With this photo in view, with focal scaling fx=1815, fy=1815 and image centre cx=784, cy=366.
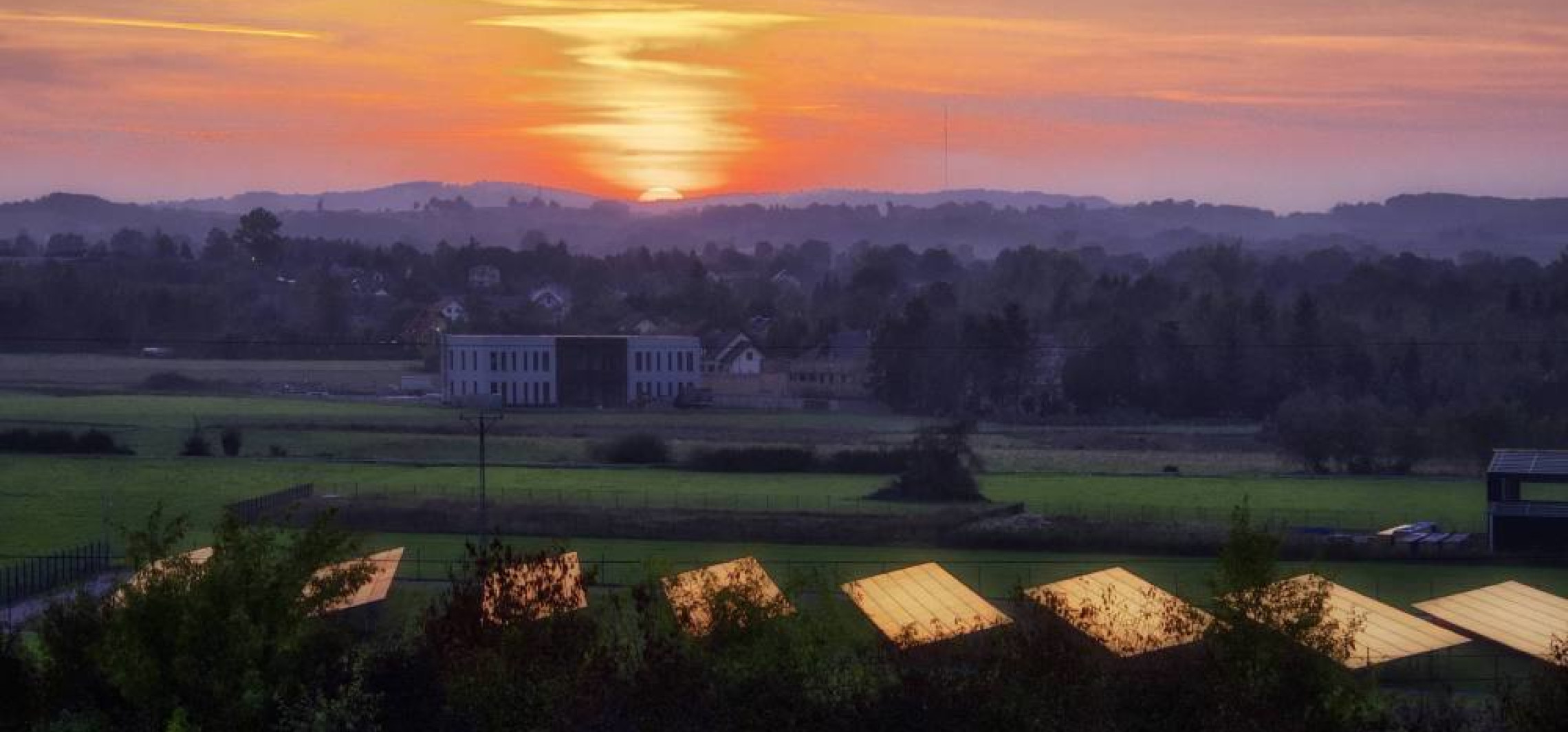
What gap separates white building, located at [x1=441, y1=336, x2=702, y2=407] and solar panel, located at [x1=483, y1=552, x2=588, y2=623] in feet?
85.3

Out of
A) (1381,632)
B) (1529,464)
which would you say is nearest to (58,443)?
(1529,464)

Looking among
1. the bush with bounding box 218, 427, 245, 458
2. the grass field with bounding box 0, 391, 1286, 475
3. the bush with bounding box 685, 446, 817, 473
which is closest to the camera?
the bush with bounding box 685, 446, 817, 473

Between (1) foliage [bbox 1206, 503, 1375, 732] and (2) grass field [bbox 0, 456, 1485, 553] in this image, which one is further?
(2) grass field [bbox 0, 456, 1485, 553]

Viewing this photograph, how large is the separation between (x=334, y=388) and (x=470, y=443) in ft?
31.5

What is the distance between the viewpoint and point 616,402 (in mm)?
38375

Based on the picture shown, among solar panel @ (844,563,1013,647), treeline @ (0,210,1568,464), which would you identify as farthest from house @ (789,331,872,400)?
solar panel @ (844,563,1013,647)

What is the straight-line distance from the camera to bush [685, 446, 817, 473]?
28969mm

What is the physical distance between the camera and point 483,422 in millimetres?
27875

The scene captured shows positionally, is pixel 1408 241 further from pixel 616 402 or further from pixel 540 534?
pixel 540 534

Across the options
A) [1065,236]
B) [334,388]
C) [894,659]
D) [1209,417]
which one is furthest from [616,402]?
[1065,236]

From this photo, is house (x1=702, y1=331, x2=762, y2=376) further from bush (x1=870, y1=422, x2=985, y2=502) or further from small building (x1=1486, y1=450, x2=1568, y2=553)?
small building (x1=1486, y1=450, x2=1568, y2=553)

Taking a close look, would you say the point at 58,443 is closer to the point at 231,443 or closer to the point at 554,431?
the point at 231,443

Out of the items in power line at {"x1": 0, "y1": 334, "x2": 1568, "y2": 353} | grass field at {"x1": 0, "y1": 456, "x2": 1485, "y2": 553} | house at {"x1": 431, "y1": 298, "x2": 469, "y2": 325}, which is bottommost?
grass field at {"x1": 0, "y1": 456, "x2": 1485, "y2": 553}

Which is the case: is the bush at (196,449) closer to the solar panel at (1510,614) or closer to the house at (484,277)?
the solar panel at (1510,614)
